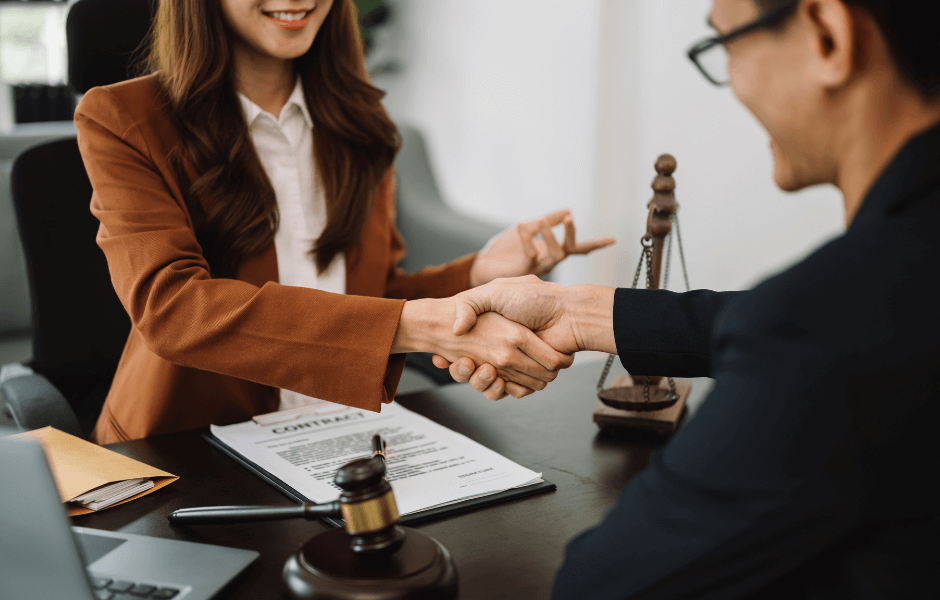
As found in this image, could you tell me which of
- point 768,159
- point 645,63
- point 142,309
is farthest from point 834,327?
point 645,63

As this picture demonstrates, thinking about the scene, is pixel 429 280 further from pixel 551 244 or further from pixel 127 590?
pixel 127 590

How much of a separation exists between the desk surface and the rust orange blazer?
140 millimetres

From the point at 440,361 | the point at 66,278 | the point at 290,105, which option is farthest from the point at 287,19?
the point at 66,278

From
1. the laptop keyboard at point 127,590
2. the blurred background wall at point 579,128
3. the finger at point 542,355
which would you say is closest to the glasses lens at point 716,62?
the finger at point 542,355

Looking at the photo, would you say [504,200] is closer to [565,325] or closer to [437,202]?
[437,202]

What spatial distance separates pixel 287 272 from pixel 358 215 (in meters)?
0.17

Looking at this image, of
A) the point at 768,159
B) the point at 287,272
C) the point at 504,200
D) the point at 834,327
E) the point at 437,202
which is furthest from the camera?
the point at 504,200

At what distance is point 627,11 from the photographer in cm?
250

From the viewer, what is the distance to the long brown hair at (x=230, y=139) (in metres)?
1.36

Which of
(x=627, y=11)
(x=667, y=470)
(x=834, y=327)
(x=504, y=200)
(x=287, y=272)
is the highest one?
(x=627, y=11)

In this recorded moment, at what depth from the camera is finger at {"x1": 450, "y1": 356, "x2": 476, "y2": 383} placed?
1.23 m

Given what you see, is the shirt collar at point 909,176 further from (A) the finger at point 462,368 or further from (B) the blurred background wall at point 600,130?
(B) the blurred background wall at point 600,130

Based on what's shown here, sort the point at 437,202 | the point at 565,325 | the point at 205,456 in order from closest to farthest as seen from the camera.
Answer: the point at 205,456, the point at 565,325, the point at 437,202

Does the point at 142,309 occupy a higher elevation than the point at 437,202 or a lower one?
higher
